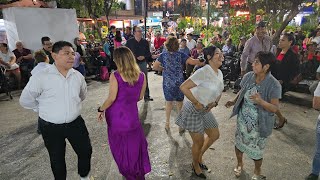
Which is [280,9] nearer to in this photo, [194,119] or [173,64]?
[173,64]

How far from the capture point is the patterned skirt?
3.26 meters

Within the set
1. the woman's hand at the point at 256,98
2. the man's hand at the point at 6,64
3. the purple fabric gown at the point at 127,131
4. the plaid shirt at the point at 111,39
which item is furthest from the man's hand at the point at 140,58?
the man's hand at the point at 6,64

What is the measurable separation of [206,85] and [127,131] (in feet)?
3.61

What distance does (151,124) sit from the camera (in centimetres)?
564

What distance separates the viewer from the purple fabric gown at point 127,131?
9.13 feet

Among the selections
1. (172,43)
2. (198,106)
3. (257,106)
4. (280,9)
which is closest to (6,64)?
(172,43)

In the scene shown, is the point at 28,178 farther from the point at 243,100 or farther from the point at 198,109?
the point at 243,100

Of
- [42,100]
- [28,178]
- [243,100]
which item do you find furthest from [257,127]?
[28,178]

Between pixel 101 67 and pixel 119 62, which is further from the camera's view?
pixel 101 67

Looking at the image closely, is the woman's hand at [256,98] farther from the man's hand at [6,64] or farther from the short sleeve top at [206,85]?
the man's hand at [6,64]

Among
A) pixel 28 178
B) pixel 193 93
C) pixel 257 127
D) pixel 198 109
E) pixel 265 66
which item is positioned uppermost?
pixel 265 66

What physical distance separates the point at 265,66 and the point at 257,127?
75cm

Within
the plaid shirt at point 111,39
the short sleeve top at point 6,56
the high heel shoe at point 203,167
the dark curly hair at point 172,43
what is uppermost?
the dark curly hair at point 172,43

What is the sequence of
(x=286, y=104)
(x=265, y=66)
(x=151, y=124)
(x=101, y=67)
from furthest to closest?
1. (x=101, y=67)
2. (x=286, y=104)
3. (x=151, y=124)
4. (x=265, y=66)
